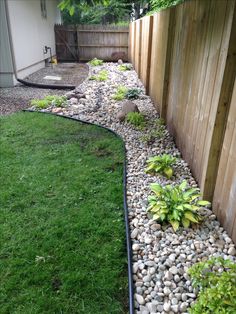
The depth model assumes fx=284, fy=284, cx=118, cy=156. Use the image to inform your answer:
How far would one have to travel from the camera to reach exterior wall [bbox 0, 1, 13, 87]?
7.11 m

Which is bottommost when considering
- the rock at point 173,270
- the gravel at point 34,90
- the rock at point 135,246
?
the gravel at point 34,90

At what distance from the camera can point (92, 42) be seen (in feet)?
42.5

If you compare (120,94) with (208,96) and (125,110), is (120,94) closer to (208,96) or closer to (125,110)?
(125,110)

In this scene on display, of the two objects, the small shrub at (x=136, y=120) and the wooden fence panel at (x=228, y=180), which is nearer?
the wooden fence panel at (x=228, y=180)

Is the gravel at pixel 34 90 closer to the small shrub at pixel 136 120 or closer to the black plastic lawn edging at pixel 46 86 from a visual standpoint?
the black plastic lawn edging at pixel 46 86

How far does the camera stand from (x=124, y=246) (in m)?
2.23

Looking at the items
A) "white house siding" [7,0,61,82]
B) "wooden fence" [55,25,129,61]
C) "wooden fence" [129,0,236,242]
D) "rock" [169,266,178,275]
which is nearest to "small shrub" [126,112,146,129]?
"wooden fence" [129,0,236,242]

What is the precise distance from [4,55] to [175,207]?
675cm

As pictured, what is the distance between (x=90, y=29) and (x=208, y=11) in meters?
11.3

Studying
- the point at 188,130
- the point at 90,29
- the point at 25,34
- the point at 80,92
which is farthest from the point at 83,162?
the point at 90,29

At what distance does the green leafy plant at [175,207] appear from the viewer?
2.36 m

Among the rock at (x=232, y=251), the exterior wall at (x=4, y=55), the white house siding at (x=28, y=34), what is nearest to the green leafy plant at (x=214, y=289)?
the rock at (x=232, y=251)

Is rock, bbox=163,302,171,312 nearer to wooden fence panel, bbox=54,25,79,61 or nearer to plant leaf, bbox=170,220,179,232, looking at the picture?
plant leaf, bbox=170,220,179,232

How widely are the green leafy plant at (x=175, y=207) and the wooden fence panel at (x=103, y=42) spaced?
1129 cm
